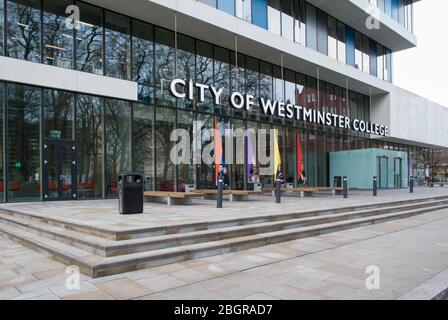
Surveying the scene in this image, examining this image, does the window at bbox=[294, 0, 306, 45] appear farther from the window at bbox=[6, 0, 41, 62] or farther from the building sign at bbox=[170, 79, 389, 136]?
the window at bbox=[6, 0, 41, 62]

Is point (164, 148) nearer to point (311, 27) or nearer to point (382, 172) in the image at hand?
point (311, 27)

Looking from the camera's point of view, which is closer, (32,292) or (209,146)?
(32,292)

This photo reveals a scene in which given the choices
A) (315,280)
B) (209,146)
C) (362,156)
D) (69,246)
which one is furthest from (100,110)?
(362,156)

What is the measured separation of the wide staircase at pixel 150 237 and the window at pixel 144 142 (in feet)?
20.3

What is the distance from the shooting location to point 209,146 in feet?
62.4

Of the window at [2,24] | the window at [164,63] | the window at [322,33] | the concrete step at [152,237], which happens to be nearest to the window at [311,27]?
the window at [322,33]

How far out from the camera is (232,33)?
18422 mm

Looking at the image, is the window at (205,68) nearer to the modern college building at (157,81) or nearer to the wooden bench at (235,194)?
the modern college building at (157,81)

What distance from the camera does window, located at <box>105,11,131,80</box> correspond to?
15953mm

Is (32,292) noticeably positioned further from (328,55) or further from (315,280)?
(328,55)

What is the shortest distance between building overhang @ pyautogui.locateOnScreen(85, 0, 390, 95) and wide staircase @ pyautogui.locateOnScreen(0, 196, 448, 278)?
10079mm

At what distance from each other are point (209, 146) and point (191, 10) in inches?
256

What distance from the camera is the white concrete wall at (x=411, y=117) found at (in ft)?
103

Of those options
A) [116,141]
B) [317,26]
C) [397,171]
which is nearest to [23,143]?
[116,141]
